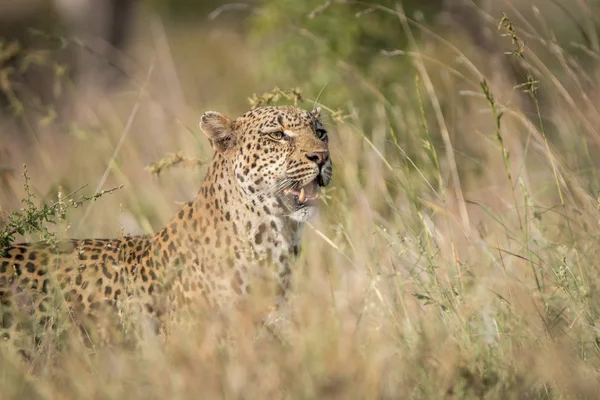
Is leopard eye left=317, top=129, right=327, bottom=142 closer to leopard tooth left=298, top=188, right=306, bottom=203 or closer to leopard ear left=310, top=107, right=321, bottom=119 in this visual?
leopard ear left=310, top=107, right=321, bottom=119

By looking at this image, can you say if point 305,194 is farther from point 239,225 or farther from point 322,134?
point 322,134

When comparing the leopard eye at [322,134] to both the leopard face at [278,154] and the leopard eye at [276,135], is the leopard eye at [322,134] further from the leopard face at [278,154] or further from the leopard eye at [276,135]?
the leopard eye at [276,135]

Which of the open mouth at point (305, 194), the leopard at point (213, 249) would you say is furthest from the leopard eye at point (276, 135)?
the open mouth at point (305, 194)

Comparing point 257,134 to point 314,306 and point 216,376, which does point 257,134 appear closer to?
point 314,306

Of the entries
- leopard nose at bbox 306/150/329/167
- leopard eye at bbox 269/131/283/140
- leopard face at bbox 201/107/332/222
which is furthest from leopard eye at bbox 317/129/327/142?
leopard nose at bbox 306/150/329/167

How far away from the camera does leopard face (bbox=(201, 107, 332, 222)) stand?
19.4ft

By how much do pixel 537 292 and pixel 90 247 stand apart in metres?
2.55

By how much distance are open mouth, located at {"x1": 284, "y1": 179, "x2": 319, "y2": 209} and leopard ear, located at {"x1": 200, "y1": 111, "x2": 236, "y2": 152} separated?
1.70 ft

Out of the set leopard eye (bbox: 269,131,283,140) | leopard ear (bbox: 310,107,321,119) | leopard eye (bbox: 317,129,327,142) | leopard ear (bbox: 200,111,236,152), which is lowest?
leopard eye (bbox: 317,129,327,142)

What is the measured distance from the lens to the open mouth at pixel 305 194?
589 centimetres

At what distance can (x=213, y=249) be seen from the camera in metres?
5.87

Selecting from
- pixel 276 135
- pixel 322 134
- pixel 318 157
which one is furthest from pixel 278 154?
pixel 322 134

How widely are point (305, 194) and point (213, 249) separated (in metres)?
0.61

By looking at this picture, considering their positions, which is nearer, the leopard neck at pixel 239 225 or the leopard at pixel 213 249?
the leopard at pixel 213 249
